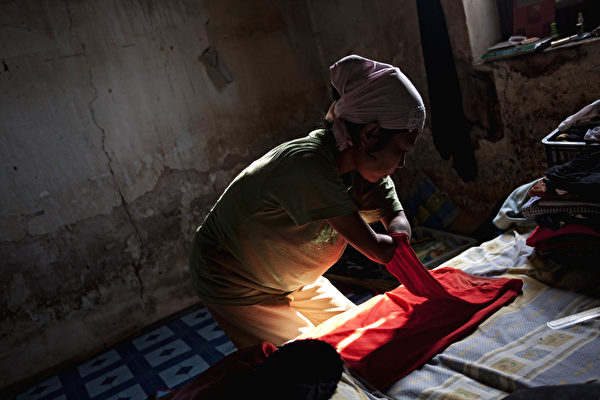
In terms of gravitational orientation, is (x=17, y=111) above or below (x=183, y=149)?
above

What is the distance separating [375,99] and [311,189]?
0.38m

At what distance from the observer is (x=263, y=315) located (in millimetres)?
1837

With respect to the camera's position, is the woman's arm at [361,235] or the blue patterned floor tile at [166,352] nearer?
the woman's arm at [361,235]

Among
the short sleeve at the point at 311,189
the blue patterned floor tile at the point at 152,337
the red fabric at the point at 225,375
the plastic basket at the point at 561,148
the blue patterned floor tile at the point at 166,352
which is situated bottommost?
the blue patterned floor tile at the point at 152,337

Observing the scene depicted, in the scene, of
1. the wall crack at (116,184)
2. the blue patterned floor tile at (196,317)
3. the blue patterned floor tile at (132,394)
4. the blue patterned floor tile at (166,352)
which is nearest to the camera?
the blue patterned floor tile at (132,394)

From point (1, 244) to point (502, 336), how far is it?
3531 mm

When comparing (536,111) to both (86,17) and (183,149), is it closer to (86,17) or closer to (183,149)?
(183,149)

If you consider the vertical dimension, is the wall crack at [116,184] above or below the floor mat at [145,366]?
above

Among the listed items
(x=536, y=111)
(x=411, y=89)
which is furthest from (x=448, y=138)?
(x=411, y=89)

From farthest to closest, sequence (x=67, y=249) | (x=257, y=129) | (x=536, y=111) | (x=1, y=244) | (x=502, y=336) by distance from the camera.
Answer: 1. (x=257, y=129)
2. (x=67, y=249)
3. (x=1, y=244)
4. (x=536, y=111)
5. (x=502, y=336)

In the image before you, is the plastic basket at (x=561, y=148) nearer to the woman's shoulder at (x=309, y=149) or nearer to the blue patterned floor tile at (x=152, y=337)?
the woman's shoulder at (x=309, y=149)

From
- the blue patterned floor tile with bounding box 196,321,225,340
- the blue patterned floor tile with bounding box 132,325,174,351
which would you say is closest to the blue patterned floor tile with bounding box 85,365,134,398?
the blue patterned floor tile with bounding box 132,325,174,351

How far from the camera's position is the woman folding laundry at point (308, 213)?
1502mm

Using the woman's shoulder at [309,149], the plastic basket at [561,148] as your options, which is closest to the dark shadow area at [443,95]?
the plastic basket at [561,148]
